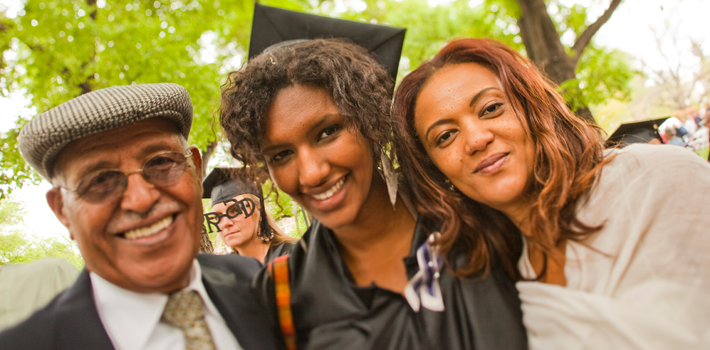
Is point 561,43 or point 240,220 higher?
point 561,43

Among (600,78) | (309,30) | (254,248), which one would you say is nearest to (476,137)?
(309,30)

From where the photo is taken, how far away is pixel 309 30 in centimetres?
220

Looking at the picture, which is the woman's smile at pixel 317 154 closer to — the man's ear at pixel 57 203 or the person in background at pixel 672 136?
the man's ear at pixel 57 203

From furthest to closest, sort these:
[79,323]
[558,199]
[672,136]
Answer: [672,136] → [558,199] → [79,323]

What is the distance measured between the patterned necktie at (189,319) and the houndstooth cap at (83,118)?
653 mm

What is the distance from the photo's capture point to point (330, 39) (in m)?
2.11

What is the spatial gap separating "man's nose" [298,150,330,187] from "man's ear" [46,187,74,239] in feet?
2.88

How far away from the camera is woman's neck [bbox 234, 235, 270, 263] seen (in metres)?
3.12

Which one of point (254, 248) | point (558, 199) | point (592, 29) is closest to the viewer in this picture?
point (558, 199)

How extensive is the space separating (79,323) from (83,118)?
26.7 inches

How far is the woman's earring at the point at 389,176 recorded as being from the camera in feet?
6.41

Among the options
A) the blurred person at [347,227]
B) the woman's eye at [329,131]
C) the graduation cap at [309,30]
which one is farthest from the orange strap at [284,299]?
the graduation cap at [309,30]

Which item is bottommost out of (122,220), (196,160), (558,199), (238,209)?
(558,199)

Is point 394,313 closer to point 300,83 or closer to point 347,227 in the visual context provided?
point 347,227
